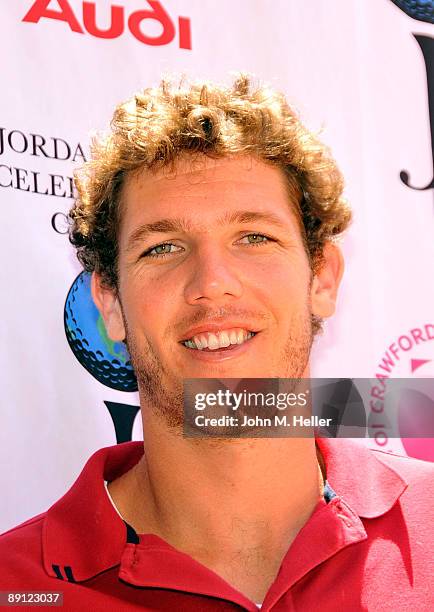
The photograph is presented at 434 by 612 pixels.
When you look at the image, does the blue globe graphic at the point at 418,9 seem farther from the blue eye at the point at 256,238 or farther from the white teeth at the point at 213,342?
the white teeth at the point at 213,342

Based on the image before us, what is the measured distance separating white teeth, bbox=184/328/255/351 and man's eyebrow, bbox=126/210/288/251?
9.1 inches

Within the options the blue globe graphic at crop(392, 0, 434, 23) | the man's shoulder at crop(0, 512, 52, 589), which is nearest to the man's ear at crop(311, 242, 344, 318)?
the man's shoulder at crop(0, 512, 52, 589)

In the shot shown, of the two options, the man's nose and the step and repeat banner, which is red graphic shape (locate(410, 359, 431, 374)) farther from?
the man's nose

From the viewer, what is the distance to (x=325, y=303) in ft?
6.77

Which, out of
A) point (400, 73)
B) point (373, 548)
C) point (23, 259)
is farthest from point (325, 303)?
point (400, 73)

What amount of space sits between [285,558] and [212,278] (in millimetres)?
527

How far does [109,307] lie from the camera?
6.97 feet

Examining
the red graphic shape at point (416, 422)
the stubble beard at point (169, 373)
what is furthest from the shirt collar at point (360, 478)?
the red graphic shape at point (416, 422)

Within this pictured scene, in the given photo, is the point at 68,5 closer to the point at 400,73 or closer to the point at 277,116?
the point at 277,116

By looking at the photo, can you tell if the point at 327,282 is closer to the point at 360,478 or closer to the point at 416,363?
the point at 360,478

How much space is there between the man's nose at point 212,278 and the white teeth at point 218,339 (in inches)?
2.6

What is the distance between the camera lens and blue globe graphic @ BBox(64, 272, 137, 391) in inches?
92.6

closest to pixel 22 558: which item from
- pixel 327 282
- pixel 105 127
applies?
pixel 327 282

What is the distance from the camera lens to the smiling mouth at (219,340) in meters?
1.76
